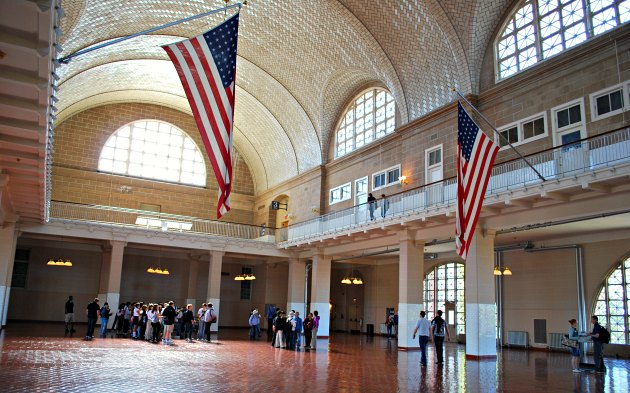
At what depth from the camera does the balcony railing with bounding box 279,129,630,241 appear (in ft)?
45.1

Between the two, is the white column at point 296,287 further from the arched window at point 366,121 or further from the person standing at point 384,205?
the person standing at point 384,205

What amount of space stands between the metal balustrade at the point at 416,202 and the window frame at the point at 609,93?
3.51 ft

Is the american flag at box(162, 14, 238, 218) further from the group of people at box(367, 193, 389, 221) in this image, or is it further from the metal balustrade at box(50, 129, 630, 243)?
the group of people at box(367, 193, 389, 221)

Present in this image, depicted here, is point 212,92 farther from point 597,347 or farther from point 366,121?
point 366,121

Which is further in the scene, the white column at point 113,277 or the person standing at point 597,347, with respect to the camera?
the white column at point 113,277

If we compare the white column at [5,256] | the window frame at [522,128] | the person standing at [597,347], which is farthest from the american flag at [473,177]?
the white column at [5,256]

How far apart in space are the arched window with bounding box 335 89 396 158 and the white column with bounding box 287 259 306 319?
670cm

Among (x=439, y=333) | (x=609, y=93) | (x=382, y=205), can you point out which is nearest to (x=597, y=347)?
(x=439, y=333)

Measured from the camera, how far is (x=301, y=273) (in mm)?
30328

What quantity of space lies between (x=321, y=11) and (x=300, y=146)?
10.4 metres

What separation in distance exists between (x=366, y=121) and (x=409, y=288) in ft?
34.9

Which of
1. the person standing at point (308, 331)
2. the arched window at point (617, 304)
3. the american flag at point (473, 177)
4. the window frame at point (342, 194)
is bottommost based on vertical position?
the person standing at point (308, 331)

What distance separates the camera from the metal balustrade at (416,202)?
14102mm

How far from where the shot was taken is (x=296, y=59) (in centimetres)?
2761
